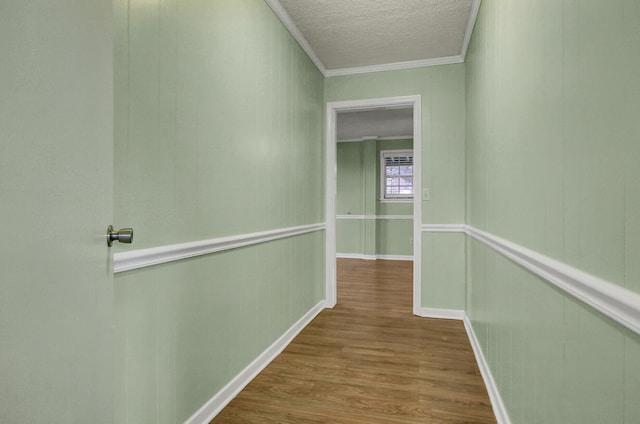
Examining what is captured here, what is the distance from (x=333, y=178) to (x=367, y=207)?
11.9ft

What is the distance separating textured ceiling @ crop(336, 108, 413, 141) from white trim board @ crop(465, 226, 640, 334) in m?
4.02

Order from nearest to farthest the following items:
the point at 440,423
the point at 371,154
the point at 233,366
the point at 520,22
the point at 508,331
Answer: the point at 520,22
the point at 508,331
the point at 440,423
the point at 233,366
the point at 371,154

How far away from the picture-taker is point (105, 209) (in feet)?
3.03

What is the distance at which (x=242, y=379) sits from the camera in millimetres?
1987

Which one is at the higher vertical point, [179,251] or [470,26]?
[470,26]

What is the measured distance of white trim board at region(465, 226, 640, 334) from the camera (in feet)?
2.03

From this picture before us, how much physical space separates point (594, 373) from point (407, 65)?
3.13m

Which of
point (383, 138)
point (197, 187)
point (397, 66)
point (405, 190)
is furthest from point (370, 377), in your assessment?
point (383, 138)

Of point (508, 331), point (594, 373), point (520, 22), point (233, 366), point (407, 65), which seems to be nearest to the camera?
point (594, 373)

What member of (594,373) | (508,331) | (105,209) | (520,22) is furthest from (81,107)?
(508,331)

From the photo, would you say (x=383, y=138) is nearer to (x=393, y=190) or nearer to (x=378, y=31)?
(x=393, y=190)

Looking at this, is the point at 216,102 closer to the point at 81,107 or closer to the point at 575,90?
the point at 81,107

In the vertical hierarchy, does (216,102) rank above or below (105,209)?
above

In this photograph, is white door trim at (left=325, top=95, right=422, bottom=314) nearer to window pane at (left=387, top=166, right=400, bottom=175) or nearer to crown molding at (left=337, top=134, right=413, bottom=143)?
crown molding at (left=337, top=134, right=413, bottom=143)
